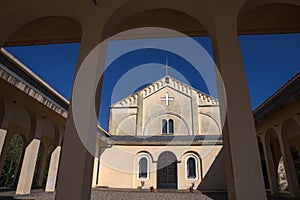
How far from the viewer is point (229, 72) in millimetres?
2086

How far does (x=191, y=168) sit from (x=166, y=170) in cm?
182

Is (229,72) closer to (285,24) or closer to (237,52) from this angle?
(237,52)

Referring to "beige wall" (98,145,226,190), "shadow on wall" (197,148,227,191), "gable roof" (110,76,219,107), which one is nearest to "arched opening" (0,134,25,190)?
"beige wall" (98,145,226,190)

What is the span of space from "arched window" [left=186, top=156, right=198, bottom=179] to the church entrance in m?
0.96

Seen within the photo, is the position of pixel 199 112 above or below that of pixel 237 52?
above

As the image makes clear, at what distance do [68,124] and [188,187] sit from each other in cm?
1333

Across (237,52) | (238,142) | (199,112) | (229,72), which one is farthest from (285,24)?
(199,112)

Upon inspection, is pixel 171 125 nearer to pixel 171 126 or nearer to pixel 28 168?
pixel 171 126

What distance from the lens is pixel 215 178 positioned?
13.5 meters

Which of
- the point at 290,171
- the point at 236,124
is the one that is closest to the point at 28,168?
the point at 236,124

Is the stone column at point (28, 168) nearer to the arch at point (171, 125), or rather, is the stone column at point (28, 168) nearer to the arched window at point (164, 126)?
the arched window at point (164, 126)

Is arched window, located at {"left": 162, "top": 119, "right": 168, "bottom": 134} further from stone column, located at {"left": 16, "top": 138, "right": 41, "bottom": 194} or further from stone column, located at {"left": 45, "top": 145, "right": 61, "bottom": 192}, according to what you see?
stone column, located at {"left": 16, "top": 138, "right": 41, "bottom": 194}

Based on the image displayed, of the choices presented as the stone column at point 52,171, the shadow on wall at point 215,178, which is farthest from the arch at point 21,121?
the shadow on wall at point 215,178

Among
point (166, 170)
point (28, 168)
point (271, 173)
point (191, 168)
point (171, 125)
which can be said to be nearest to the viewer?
point (28, 168)
